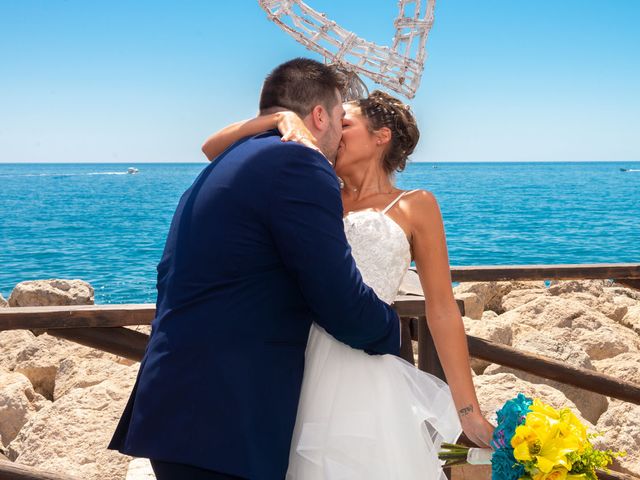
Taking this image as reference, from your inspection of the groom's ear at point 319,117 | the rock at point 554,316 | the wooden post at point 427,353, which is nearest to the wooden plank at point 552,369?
the wooden post at point 427,353

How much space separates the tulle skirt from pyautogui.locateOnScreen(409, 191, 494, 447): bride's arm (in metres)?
0.15

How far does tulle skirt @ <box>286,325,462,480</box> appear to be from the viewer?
6.89 feet

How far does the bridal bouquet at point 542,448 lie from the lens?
2.01m

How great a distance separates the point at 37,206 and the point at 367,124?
190 ft

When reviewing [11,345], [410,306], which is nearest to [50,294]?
[11,345]

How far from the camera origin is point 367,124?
2709mm

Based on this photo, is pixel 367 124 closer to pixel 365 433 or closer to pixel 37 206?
pixel 365 433

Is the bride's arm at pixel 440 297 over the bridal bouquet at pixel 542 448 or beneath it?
over

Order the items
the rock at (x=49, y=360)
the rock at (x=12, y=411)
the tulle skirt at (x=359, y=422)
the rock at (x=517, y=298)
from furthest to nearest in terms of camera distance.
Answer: the rock at (x=517, y=298), the rock at (x=49, y=360), the rock at (x=12, y=411), the tulle skirt at (x=359, y=422)

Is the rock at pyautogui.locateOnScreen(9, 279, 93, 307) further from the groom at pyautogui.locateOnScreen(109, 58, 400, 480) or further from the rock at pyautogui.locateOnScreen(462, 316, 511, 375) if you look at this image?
the groom at pyautogui.locateOnScreen(109, 58, 400, 480)

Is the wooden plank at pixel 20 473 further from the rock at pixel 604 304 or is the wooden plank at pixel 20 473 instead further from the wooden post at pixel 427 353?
the rock at pixel 604 304

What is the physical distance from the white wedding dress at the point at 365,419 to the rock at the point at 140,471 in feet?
4.60

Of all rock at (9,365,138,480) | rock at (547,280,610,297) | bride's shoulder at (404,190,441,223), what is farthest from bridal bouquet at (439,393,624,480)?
rock at (547,280,610,297)

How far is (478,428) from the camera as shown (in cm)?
233
